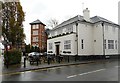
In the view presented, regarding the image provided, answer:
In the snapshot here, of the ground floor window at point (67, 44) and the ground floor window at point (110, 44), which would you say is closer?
the ground floor window at point (67, 44)

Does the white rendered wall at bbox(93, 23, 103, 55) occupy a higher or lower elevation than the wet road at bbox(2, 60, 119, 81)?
higher

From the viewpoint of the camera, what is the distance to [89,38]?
2930cm

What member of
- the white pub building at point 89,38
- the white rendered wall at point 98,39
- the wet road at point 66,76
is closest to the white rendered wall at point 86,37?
the white pub building at point 89,38

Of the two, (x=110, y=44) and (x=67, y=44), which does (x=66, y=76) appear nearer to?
(x=67, y=44)

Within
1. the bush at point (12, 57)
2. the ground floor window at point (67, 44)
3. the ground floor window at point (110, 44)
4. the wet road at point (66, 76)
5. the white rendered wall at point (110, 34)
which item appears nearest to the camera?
the wet road at point (66, 76)

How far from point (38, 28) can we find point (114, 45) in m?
46.3

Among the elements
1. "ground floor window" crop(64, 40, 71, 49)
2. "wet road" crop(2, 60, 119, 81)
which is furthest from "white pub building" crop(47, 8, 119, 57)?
"wet road" crop(2, 60, 119, 81)

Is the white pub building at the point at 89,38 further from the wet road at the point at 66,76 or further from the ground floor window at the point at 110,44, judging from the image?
the wet road at the point at 66,76

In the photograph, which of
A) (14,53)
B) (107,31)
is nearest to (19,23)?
(14,53)

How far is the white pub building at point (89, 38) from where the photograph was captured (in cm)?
2747

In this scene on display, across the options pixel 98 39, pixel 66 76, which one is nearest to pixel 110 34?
pixel 98 39

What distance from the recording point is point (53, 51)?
1387 inches

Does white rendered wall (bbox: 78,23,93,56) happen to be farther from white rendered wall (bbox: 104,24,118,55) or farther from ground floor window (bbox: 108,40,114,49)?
ground floor window (bbox: 108,40,114,49)

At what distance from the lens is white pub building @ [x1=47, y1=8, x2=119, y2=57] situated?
27469 millimetres
